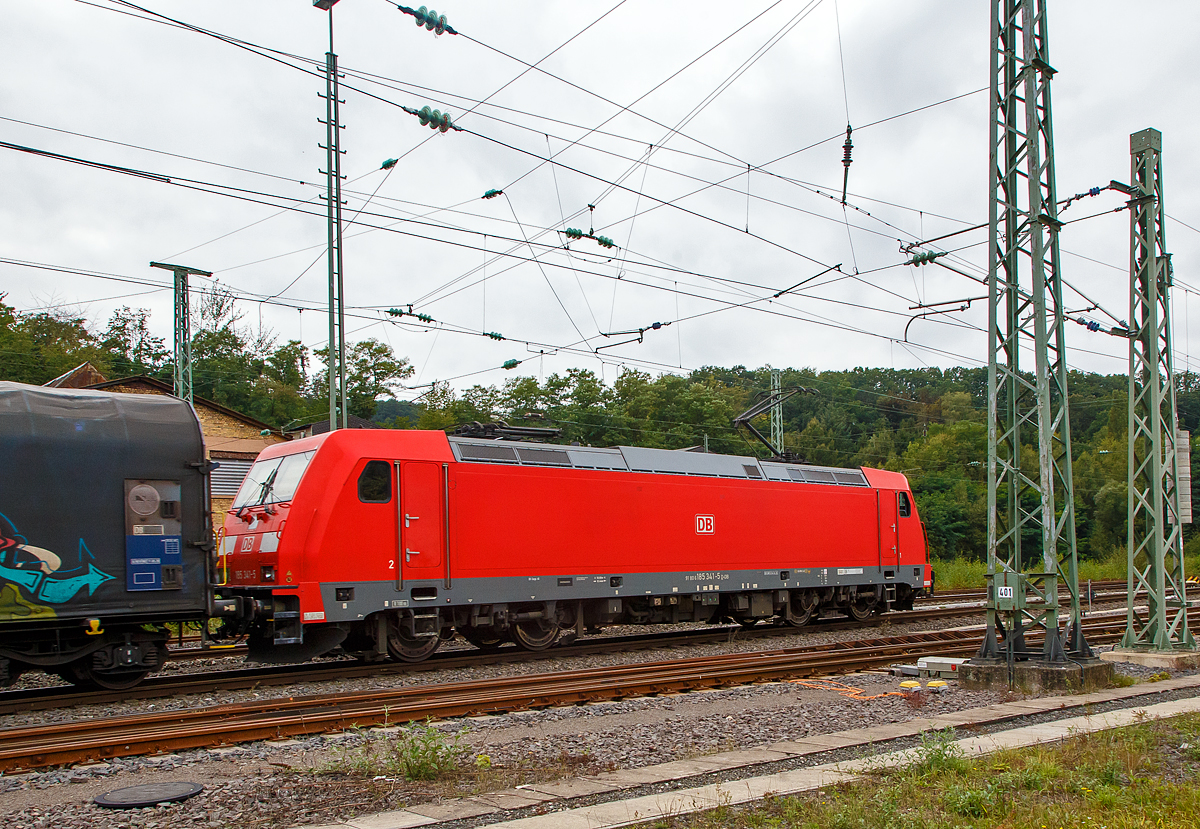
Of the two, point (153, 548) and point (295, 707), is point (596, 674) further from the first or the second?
point (153, 548)

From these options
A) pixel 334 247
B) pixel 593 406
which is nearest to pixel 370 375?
pixel 593 406

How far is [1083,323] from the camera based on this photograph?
66.3 feet

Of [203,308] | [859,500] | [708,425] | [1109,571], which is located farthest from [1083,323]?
[203,308]

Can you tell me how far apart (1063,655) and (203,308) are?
196ft

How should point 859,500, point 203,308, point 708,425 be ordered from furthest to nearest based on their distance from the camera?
point 203,308 → point 708,425 → point 859,500

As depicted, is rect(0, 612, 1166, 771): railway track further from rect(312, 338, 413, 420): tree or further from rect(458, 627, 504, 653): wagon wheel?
rect(312, 338, 413, 420): tree

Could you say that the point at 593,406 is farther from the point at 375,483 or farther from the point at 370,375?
the point at 375,483

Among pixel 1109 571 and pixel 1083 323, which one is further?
pixel 1109 571

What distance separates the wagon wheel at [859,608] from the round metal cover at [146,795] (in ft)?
56.9

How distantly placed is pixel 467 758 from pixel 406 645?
264 inches

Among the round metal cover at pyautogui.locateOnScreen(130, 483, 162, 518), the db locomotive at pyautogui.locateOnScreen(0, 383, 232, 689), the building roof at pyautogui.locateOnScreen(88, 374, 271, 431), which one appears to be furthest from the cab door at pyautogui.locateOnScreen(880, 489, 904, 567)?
the building roof at pyautogui.locateOnScreen(88, 374, 271, 431)

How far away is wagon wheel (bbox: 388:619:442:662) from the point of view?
14.3 m

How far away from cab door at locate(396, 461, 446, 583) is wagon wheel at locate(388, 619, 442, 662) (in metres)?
0.98

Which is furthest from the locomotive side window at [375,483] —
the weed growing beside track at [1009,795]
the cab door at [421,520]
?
the weed growing beside track at [1009,795]
